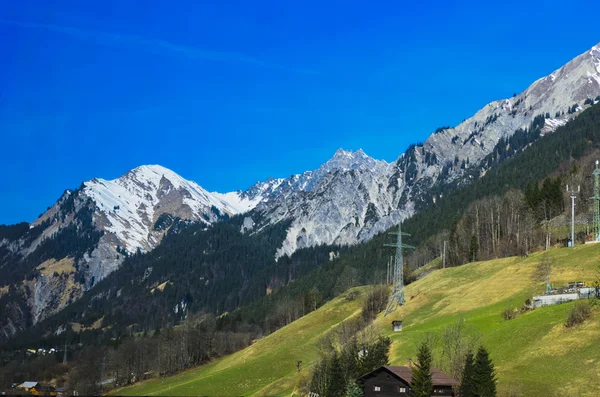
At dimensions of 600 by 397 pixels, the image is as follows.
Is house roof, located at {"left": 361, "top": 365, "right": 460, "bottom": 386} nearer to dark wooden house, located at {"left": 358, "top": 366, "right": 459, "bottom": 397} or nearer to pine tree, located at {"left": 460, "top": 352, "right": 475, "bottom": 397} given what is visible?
dark wooden house, located at {"left": 358, "top": 366, "right": 459, "bottom": 397}

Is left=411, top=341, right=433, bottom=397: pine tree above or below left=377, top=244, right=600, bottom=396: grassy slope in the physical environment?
below

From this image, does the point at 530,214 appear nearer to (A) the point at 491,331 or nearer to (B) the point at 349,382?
(A) the point at 491,331

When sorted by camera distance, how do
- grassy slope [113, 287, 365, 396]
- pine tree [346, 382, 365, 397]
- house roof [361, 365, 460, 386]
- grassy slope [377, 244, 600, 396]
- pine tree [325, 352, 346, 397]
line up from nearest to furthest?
grassy slope [377, 244, 600, 396] < house roof [361, 365, 460, 386] < pine tree [346, 382, 365, 397] < pine tree [325, 352, 346, 397] < grassy slope [113, 287, 365, 396]

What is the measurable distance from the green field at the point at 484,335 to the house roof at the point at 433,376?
5551mm

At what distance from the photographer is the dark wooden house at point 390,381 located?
257 feet

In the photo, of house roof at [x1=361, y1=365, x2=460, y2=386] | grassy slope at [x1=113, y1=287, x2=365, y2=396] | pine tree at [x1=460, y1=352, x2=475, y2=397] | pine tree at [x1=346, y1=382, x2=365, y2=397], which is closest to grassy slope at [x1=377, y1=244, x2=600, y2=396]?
pine tree at [x1=460, y1=352, x2=475, y2=397]

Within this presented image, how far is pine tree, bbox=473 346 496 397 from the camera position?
68500mm

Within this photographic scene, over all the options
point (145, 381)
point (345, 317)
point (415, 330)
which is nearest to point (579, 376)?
point (415, 330)

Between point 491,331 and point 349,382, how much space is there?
70.2ft

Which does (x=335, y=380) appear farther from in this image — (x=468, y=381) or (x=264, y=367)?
(x=264, y=367)

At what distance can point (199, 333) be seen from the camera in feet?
609

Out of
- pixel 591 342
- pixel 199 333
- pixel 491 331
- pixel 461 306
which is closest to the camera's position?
pixel 591 342

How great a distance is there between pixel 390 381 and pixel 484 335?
17880 mm

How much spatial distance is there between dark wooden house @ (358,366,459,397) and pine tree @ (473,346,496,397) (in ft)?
19.5
